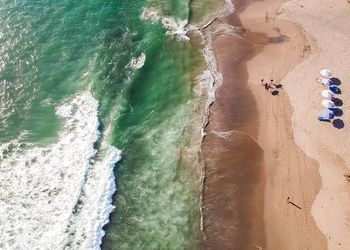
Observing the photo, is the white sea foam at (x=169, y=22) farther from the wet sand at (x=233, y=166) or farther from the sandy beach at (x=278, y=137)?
the wet sand at (x=233, y=166)

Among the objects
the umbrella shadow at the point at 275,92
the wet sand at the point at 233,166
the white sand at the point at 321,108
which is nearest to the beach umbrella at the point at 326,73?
the white sand at the point at 321,108

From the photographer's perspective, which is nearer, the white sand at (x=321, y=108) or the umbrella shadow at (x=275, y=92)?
the white sand at (x=321, y=108)

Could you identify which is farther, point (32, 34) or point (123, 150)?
point (32, 34)

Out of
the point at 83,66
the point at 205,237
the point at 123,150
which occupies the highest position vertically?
the point at 83,66

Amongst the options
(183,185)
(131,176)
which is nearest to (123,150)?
(131,176)

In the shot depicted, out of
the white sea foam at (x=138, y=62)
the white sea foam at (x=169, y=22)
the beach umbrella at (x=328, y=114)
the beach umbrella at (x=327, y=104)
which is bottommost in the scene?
the beach umbrella at (x=328, y=114)

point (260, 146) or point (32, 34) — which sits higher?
point (32, 34)

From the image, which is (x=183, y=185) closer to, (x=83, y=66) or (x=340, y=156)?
(x=340, y=156)
